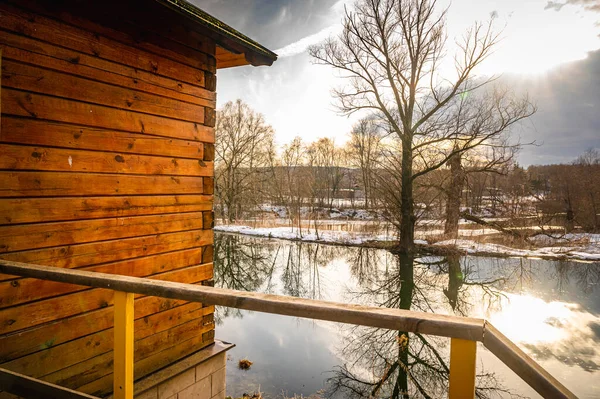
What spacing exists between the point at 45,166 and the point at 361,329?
8.28 metres

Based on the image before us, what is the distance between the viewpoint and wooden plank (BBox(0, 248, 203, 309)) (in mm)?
2389

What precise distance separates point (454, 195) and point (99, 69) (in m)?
17.6

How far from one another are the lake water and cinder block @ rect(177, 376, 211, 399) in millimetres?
2553

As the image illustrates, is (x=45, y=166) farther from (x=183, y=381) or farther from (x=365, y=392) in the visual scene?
(x=365, y=392)

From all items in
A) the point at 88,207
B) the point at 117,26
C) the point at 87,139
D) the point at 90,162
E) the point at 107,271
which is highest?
the point at 117,26

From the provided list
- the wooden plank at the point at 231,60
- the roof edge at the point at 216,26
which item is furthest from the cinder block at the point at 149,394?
the wooden plank at the point at 231,60

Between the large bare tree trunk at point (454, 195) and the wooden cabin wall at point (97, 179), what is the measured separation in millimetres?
14691

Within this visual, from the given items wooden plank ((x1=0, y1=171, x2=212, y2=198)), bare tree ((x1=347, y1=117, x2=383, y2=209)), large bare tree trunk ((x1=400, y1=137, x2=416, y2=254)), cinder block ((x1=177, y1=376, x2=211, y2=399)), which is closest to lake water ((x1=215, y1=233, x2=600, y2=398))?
large bare tree trunk ((x1=400, y1=137, x2=416, y2=254))

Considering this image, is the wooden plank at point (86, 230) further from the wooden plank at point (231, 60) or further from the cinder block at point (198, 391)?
the wooden plank at point (231, 60)

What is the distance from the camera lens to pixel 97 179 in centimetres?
294

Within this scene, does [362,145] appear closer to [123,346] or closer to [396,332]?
[396,332]

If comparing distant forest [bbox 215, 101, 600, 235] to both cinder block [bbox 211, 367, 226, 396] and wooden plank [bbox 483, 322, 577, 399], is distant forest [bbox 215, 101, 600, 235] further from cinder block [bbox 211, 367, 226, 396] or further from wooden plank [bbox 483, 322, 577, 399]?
wooden plank [bbox 483, 322, 577, 399]

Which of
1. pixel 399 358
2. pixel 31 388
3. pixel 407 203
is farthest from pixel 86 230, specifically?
pixel 407 203

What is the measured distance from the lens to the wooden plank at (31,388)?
1.60 meters
